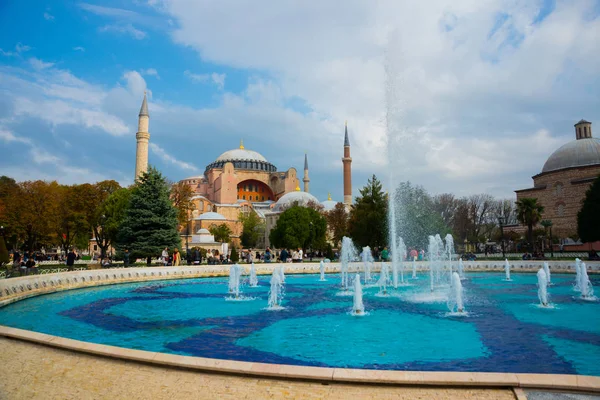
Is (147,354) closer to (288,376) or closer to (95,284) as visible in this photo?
(288,376)

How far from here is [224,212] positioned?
182 ft

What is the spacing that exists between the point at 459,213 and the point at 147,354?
36.5 m

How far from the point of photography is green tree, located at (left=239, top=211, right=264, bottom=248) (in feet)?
165

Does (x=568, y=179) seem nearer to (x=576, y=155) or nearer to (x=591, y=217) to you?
(x=576, y=155)

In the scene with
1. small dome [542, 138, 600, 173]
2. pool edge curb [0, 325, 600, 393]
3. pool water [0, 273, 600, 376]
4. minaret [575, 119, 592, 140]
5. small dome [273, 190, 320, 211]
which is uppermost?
minaret [575, 119, 592, 140]

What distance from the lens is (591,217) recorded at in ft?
81.6

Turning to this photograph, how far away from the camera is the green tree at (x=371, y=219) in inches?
1091

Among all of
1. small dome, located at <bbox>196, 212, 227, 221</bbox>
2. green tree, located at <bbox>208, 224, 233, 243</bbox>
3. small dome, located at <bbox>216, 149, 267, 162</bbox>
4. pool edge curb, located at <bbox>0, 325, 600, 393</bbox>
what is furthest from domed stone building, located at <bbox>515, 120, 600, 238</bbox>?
small dome, located at <bbox>216, 149, 267, 162</bbox>

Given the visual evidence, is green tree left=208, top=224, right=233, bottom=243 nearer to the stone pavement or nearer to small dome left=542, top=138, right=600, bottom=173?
small dome left=542, top=138, right=600, bottom=173

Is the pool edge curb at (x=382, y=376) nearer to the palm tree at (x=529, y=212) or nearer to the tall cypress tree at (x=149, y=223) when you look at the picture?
the tall cypress tree at (x=149, y=223)

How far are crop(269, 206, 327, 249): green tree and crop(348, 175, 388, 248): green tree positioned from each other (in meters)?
6.86

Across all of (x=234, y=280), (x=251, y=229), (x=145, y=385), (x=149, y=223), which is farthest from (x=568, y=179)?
(x=145, y=385)

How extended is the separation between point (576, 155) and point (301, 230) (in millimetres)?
24789

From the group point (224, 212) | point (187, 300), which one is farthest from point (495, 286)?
point (224, 212)
